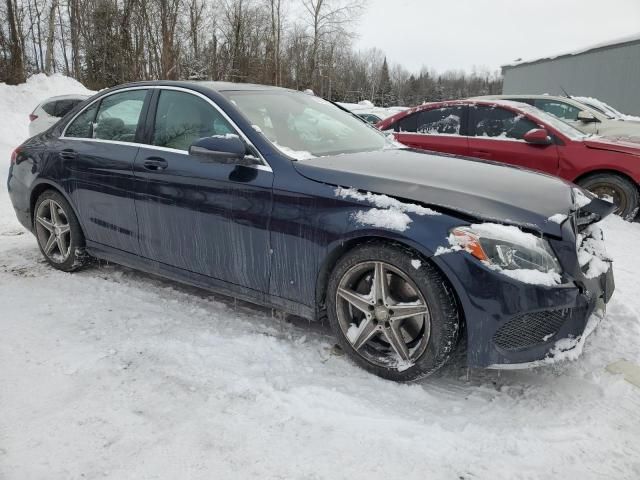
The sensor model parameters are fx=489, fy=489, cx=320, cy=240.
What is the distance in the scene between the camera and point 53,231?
426 cm

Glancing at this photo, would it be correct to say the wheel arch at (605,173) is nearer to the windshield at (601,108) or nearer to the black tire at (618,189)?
the black tire at (618,189)

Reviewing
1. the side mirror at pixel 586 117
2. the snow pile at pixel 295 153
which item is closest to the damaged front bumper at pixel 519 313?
the snow pile at pixel 295 153

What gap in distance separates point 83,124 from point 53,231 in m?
0.97

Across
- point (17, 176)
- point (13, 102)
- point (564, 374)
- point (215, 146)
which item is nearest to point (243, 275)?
point (215, 146)

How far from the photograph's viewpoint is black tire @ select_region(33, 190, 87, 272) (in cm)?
411

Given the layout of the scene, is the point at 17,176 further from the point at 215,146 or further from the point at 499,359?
the point at 499,359

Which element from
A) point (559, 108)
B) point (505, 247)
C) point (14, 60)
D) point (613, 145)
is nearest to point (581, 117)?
point (559, 108)

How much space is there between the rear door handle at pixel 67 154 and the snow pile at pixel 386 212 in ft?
8.44

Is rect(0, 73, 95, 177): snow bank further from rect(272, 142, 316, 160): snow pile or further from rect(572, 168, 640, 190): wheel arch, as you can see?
rect(572, 168, 640, 190): wheel arch

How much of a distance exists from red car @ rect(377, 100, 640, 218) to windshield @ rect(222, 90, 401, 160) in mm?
2499

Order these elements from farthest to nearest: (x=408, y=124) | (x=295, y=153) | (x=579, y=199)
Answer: (x=408, y=124)
(x=295, y=153)
(x=579, y=199)

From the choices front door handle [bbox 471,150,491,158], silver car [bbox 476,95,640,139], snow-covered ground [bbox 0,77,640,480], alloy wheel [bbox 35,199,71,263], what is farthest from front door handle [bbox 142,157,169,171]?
silver car [bbox 476,95,640,139]

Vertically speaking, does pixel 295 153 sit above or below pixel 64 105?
below

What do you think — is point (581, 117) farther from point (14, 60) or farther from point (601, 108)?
point (14, 60)
